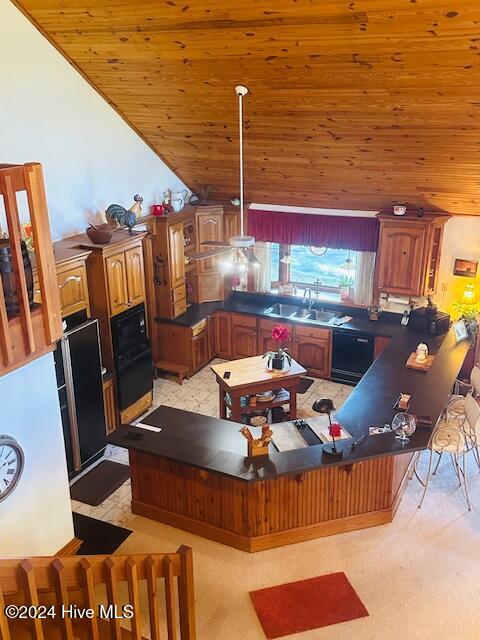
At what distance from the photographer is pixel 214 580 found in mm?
4973

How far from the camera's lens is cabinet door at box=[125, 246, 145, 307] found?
697 centimetres

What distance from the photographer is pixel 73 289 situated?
6.25 metres

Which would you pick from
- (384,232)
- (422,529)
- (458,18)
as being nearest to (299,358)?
(384,232)

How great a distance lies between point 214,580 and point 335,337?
4.11m

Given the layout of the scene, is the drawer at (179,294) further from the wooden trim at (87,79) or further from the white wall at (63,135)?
the wooden trim at (87,79)

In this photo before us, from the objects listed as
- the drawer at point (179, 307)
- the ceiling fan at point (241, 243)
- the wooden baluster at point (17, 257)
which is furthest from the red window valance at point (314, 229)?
the wooden baluster at point (17, 257)

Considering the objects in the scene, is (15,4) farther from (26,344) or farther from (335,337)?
(335,337)

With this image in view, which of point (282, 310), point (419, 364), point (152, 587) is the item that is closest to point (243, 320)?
point (282, 310)

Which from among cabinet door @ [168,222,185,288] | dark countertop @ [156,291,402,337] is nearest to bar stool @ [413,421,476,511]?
dark countertop @ [156,291,402,337]

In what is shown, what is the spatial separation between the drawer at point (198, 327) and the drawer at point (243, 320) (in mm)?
462

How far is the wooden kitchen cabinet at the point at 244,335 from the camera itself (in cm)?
881

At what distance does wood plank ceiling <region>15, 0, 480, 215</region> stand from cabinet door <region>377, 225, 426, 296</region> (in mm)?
382

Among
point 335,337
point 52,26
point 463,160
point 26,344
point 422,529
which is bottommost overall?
point 422,529

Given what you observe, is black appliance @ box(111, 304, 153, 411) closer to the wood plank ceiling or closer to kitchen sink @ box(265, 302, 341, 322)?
kitchen sink @ box(265, 302, 341, 322)
